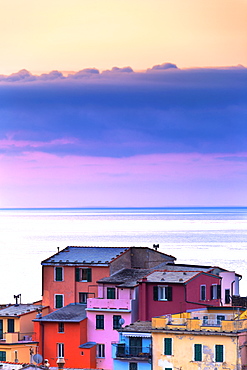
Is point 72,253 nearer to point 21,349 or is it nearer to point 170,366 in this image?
point 21,349

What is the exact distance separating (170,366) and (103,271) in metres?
11.8

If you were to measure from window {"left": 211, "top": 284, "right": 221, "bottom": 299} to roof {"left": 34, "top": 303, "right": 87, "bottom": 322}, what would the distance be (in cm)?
548

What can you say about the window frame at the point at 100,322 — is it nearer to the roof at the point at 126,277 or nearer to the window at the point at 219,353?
the roof at the point at 126,277

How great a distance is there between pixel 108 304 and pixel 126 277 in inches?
121

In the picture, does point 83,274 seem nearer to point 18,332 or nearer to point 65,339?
point 18,332

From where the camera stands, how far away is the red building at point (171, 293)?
4322cm

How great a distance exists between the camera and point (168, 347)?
3662cm

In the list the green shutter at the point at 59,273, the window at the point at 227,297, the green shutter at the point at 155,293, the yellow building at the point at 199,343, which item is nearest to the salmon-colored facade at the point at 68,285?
the green shutter at the point at 59,273

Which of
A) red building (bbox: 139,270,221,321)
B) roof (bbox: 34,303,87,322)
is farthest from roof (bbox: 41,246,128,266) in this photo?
red building (bbox: 139,270,221,321)

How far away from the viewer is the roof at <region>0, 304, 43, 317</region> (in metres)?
46.6

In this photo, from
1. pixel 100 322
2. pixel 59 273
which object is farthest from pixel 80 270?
pixel 100 322

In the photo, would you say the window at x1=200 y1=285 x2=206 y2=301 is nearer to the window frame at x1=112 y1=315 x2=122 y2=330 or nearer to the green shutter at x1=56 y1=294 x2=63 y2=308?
the window frame at x1=112 y1=315 x2=122 y2=330

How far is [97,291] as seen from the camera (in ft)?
155

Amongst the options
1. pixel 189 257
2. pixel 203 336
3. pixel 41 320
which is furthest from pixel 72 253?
pixel 189 257
